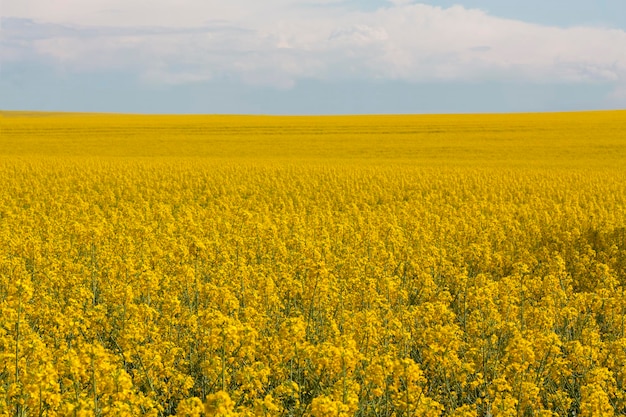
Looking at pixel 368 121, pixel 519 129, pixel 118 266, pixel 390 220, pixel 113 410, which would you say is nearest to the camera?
pixel 113 410

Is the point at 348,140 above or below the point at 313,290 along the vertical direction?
above

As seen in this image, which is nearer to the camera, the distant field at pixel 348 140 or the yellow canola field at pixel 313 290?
the yellow canola field at pixel 313 290

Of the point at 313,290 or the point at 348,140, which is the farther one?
the point at 348,140

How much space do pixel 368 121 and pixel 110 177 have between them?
112 feet

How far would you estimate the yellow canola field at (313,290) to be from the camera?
5.31 meters

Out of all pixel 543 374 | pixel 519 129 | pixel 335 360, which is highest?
pixel 519 129

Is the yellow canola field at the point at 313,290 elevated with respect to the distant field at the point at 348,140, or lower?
lower

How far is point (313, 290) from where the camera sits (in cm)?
835

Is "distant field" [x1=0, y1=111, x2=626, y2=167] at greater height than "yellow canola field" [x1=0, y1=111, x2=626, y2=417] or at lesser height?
greater

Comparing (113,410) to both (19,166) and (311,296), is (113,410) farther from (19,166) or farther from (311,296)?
(19,166)

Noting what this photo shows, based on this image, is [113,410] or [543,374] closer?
[113,410]

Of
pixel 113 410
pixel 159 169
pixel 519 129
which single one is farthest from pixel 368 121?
pixel 113 410

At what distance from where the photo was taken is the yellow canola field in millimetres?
5312

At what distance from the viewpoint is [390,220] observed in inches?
625
